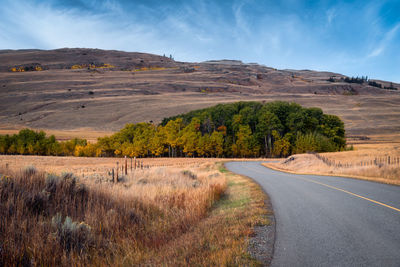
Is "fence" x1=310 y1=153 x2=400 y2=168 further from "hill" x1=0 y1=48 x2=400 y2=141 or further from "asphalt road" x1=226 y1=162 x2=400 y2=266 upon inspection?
"hill" x1=0 y1=48 x2=400 y2=141

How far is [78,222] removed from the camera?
6.32m

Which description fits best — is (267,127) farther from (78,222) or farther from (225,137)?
(78,222)

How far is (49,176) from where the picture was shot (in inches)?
305

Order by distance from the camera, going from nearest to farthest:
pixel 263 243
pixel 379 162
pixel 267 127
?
pixel 263 243 < pixel 379 162 < pixel 267 127

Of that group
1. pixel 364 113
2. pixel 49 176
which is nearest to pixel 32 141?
pixel 49 176

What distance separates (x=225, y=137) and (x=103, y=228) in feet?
249

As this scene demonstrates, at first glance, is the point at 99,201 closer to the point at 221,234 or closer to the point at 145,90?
the point at 221,234

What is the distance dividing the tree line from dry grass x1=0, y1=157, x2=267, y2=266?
60027 mm

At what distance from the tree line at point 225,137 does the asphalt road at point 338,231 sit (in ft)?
183

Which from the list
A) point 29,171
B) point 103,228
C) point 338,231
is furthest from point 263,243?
point 29,171

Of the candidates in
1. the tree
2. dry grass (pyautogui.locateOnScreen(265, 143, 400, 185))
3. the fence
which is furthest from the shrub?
the tree

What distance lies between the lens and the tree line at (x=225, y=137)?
2726 inches

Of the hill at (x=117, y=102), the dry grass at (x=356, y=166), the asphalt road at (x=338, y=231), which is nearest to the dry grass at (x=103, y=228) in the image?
the asphalt road at (x=338, y=231)

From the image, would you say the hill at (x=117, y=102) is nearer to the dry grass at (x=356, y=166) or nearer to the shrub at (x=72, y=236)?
the dry grass at (x=356, y=166)
